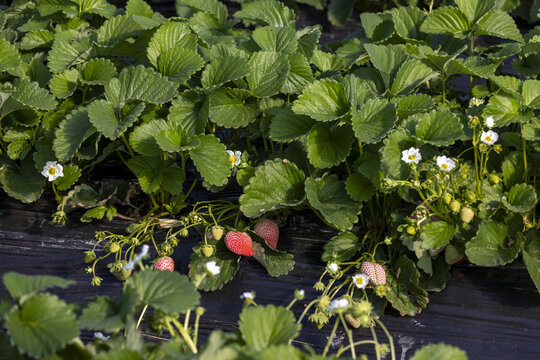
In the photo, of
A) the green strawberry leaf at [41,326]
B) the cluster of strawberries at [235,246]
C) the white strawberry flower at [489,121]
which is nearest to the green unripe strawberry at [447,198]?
the white strawberry flower at [489,121]

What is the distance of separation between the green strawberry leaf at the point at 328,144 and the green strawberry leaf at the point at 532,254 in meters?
0.60

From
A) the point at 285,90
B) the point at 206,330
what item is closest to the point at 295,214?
the point at 285,90

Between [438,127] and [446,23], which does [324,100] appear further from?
[446,23]

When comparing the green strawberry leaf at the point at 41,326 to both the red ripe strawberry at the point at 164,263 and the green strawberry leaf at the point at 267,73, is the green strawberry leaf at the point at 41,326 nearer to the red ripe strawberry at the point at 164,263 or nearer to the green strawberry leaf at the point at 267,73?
the red ripe strawberry at the point at 164,263

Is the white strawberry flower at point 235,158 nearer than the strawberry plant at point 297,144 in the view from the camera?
No

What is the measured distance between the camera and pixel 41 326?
1247 millimetres

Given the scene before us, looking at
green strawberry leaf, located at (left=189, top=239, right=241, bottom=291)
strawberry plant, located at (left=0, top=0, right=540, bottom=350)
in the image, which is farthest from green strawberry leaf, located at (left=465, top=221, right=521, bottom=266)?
green strawberry leaf, located at (left=189, top=239, right=241, bottom=291)

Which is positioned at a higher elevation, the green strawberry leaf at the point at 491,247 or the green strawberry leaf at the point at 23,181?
the green strawberry leaf at the point at 491,247

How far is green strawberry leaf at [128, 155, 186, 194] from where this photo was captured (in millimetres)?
2201

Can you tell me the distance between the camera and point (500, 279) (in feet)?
6.83

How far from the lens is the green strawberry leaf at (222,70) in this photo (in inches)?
86.3

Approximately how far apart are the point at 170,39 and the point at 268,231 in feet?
2.63

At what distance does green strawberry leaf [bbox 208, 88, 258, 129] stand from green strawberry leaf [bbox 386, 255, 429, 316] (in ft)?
2.27

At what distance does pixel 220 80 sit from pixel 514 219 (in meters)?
1.04
